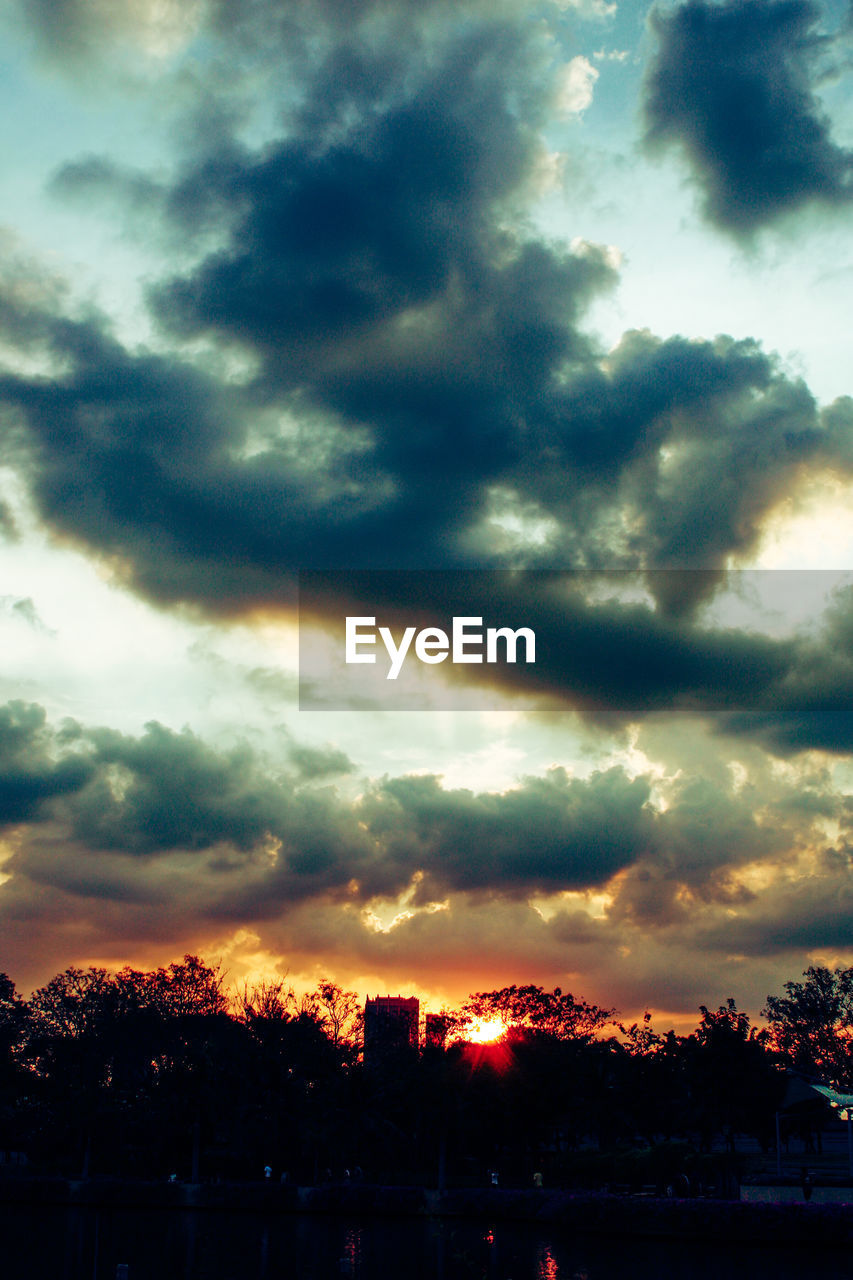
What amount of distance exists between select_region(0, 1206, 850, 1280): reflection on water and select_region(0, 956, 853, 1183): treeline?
2183cm

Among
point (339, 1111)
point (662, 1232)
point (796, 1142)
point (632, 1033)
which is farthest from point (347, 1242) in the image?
point (632, 1033)

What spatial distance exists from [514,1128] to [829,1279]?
5306 centimetres

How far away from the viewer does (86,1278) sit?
40.4 metres

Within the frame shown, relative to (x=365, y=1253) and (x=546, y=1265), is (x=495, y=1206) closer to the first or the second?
(x=365, y=1253)

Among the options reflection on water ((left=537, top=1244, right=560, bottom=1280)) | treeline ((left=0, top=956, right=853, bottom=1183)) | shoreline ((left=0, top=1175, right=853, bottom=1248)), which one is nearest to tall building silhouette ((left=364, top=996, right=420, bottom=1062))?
treeline ((left=0, top=956, right=853, bottom=1183))

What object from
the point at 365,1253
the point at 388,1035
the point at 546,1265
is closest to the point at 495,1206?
the point at 365,1253

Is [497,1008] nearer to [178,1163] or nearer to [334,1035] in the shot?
[334,1035]

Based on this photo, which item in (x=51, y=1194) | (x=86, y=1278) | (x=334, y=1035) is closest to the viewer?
(x=86, y=1278)

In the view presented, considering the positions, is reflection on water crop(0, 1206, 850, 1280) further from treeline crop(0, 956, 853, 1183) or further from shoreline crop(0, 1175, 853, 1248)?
treeline crop(0, 956, 853, 1183)

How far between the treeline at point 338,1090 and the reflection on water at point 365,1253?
21825 mm

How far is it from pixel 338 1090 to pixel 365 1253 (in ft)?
133

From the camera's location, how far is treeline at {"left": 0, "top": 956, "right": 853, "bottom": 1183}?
8781cm

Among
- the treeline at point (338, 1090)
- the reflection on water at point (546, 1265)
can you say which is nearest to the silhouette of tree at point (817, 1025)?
the treeline at point (338, 1090)

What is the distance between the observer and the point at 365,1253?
167 ft
